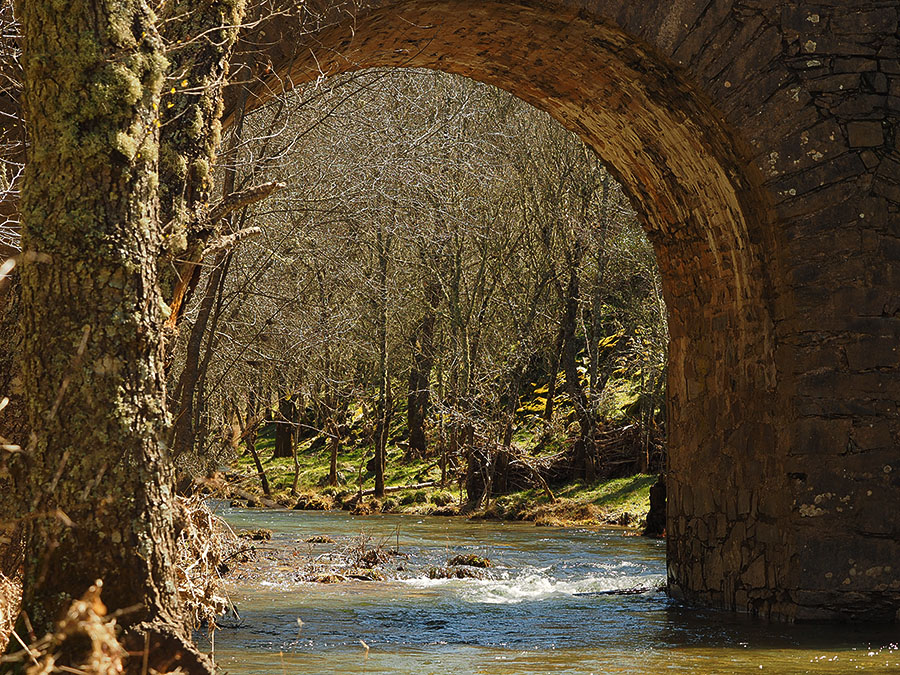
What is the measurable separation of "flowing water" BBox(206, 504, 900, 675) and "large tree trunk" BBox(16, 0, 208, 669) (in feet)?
2.30

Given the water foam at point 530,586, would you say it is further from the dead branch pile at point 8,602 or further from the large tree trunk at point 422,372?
the large tree trunk at point 422,372

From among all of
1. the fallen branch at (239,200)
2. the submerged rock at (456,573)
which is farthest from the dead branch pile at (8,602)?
the submerged rock at (456,573)

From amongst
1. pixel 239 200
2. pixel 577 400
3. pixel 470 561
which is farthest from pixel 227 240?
pixel 577 400

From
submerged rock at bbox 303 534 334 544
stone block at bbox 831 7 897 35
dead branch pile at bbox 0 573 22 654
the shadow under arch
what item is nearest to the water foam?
the shadow under arch

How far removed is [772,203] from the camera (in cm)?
700

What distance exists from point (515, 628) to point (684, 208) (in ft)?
11.1

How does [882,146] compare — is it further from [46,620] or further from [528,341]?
[528,341]

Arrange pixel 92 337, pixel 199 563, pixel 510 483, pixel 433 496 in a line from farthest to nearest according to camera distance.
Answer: pixel 433 496 → pixel 510 483 → pixel 199 563 → pixel 92 337

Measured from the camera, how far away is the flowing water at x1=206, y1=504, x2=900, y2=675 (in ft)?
19.1

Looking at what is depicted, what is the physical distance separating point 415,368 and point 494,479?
4.18 metres

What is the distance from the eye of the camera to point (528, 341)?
19.9 metres

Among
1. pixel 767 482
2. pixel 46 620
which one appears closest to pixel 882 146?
pixel 767 482

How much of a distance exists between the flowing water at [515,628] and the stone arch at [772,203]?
20.9 inches

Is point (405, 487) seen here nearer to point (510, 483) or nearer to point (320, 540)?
point (510, 483)
